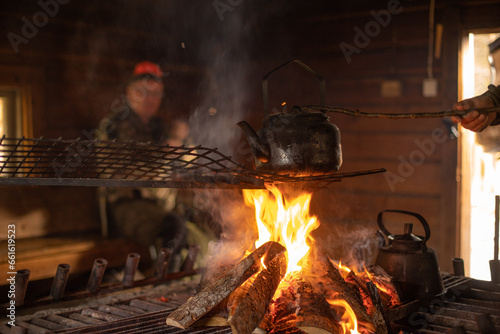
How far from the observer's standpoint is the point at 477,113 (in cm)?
187

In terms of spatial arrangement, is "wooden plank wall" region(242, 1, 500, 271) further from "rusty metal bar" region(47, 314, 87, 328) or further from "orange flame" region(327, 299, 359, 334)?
"rusty metal bar" region(47, 314, 87, 328)

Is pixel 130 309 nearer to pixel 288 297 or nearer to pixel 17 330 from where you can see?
pixel 17 330

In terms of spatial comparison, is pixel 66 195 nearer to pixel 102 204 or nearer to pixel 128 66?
pixel 102 204

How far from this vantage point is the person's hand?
193 cm

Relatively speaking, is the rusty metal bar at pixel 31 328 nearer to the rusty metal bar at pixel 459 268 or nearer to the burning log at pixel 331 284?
the burning log at pixel 331 284

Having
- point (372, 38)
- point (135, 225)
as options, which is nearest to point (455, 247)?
point (372, 38)

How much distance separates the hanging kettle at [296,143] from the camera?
6.86 feet

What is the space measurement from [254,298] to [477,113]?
4.30 feet

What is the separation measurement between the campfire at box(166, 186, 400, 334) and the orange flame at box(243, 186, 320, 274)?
12 centimetres

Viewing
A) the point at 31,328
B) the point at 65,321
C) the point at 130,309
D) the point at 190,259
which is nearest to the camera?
the point at 31,328

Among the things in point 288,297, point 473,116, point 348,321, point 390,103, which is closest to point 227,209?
point 390,103

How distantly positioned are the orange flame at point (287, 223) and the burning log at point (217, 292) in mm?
395

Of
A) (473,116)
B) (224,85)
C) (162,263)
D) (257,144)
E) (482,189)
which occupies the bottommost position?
(162,263)

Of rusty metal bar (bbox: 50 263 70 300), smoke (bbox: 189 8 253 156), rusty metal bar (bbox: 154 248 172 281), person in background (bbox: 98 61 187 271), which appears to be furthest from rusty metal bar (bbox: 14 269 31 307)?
smoke (bbox: 189 8 253 156)
